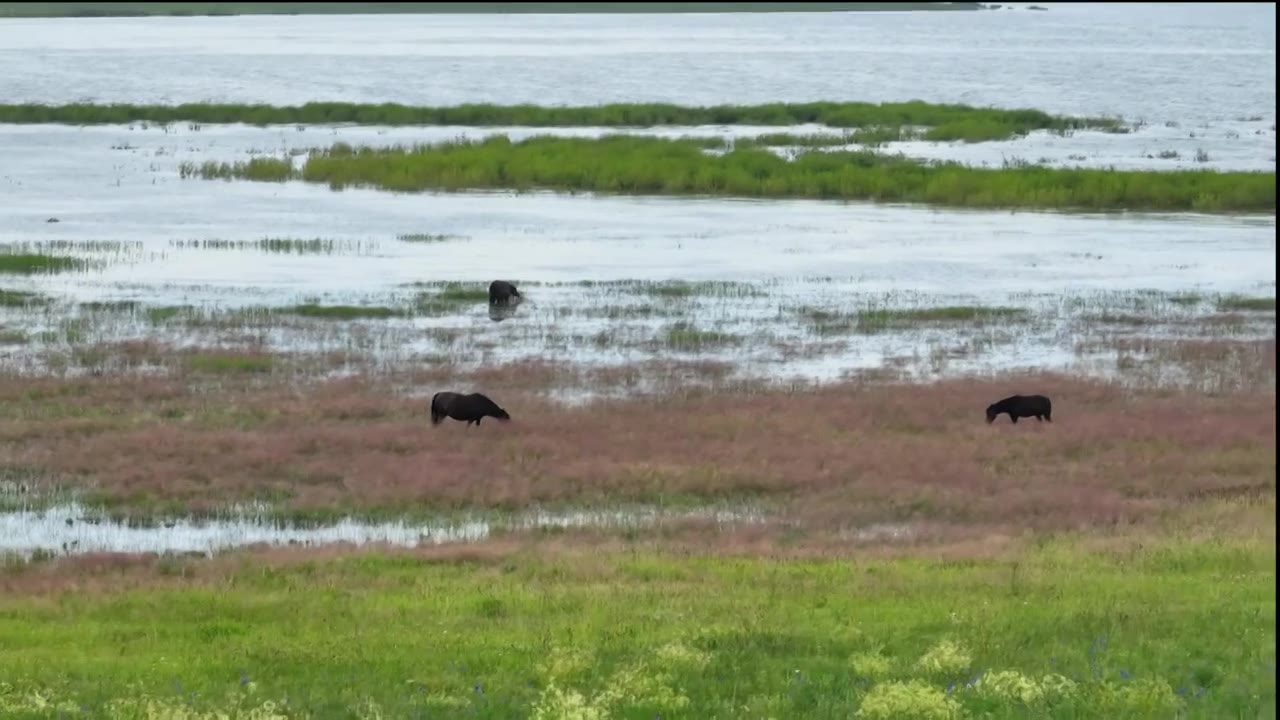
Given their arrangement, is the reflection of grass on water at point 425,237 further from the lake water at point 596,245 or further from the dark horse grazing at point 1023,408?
the dark horse grazing at point 1023,408

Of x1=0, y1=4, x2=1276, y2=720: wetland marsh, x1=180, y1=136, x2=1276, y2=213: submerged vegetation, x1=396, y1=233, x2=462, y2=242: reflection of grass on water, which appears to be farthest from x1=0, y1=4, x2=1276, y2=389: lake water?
x1=180, y1=136, x2=1276, y2=213: submerged vegetation

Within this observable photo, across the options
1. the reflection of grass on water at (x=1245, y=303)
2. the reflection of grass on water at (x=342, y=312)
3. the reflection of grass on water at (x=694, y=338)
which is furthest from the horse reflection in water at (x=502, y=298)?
the reflection of grass on water at (x=1245, y=303)

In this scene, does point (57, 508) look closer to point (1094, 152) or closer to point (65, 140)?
point (1094, 152)

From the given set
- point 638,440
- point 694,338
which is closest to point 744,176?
point 694,338

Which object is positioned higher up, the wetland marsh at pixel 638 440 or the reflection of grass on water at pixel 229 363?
the wetland marsh at pixel 638 440

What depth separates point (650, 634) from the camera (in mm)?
12594

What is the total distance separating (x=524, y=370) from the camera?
2830 cm

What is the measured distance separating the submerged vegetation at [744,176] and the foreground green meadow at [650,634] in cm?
4161

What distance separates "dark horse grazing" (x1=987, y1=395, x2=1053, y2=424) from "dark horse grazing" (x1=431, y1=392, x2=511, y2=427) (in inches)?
242

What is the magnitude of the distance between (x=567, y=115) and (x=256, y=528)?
7271 cm

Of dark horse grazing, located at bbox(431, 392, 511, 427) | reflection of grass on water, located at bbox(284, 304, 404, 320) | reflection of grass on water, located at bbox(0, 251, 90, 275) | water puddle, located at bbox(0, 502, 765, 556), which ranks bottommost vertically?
reflection of grass on water, located at bbox(0, 251, 90, 275)

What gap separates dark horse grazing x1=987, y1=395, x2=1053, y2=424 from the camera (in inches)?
949

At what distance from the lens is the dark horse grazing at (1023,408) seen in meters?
24.1

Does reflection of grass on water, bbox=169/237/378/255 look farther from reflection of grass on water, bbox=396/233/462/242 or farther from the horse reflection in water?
the horse reflection in water
